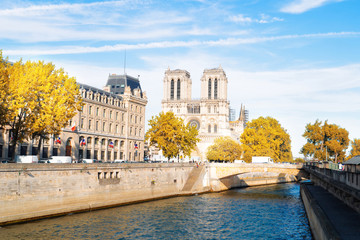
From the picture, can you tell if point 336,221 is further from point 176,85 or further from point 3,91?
point 176,85

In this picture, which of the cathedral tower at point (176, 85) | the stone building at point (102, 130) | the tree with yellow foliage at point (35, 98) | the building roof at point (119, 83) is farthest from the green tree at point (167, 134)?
the cathedral tower at point (176, 85)

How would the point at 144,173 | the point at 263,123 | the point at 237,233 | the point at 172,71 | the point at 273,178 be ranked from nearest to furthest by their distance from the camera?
1. the point at 237,233
2. the point at 144,173
3. the point at 273,178
4. the point at 263,123
5. the point at 172,71

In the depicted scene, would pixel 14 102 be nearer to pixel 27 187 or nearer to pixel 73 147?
pixel 27 187

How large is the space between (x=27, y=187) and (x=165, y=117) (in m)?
43.1

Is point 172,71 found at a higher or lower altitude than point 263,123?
higher

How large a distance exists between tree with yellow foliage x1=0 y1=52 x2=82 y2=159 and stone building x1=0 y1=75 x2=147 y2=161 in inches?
718

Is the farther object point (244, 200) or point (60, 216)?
point (244, 200)

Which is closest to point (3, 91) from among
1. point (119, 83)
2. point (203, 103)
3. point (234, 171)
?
point (234, 171)

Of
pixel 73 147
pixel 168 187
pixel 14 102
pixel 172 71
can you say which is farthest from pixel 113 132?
pixel 172 71

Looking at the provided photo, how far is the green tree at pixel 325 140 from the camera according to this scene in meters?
99.8

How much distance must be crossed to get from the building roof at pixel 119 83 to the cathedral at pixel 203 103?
222 feet

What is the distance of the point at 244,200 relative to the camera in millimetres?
63938

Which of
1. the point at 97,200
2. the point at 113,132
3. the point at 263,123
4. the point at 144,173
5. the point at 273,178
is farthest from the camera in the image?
the point at 263,123

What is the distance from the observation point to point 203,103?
570ft
